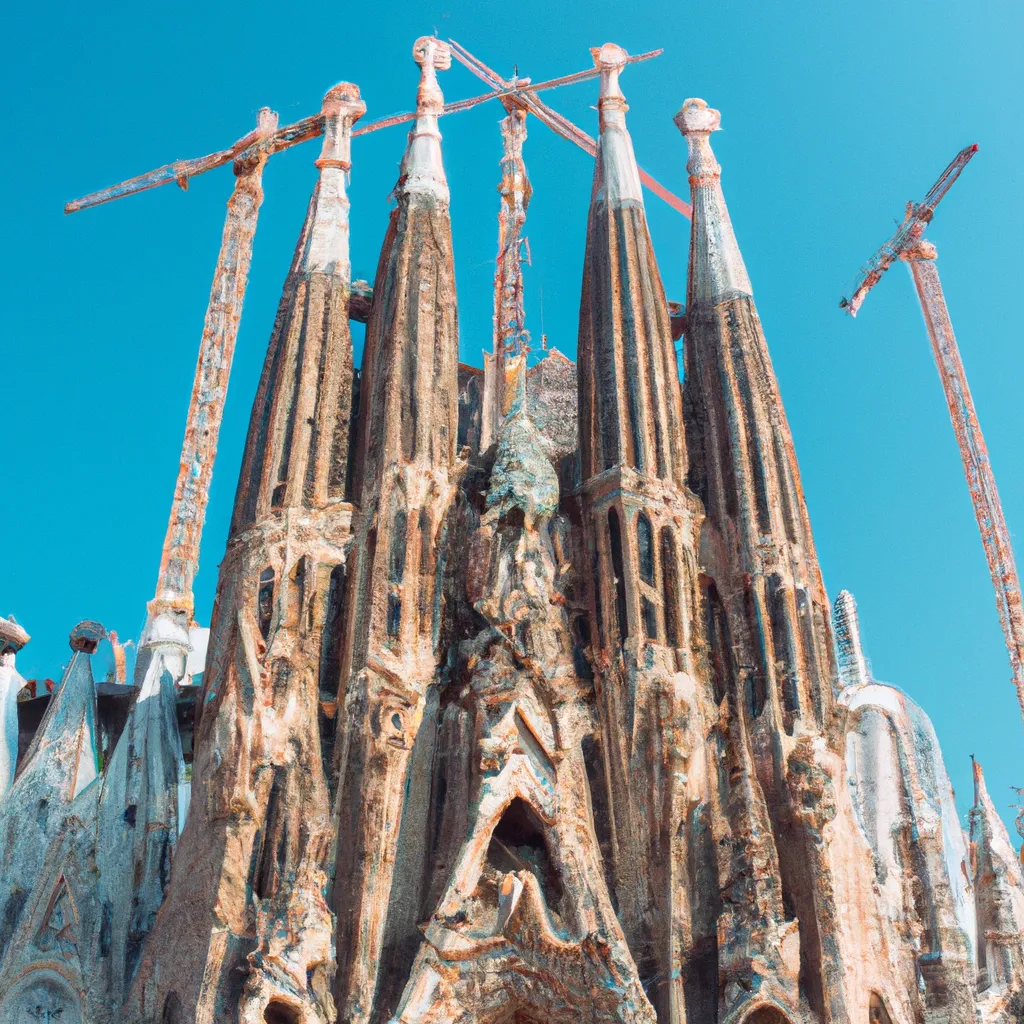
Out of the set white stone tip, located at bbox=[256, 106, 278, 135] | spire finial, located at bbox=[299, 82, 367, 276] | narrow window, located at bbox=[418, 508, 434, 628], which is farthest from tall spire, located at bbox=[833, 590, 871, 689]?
white stone tip, located at bbox=[256, 106, 278, 135]

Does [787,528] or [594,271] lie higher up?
[594,271]

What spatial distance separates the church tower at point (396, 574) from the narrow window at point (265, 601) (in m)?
0.94

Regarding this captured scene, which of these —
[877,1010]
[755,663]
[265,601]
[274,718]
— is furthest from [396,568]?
[877,1010]

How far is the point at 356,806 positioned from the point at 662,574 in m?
4.81

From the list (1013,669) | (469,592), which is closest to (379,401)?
(469,592)

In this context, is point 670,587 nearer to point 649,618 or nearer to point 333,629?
point 649,618

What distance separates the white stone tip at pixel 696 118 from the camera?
79.2 ft

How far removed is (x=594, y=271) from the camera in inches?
874

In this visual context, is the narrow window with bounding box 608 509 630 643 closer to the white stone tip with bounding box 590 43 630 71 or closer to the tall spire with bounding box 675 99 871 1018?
the tall spire with bounding box 675 99 871 1018

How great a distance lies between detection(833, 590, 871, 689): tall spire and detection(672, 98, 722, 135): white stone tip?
332 inches

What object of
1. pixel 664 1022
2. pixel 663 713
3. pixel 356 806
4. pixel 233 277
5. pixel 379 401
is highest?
pixel 233 277

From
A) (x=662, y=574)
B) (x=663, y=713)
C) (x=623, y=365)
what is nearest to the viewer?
(x=663, y=713)

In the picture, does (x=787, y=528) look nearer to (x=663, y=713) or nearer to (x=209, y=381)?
(x=663, y=713)

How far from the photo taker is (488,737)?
56.8 feet
